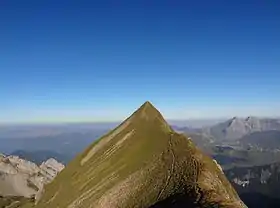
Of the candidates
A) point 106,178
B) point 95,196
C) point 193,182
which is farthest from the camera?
point 106,178

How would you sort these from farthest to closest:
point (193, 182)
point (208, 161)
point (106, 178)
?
point (106, 178), point (208, 161), point (193, 182)

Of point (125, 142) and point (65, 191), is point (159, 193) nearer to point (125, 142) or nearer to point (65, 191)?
point (125, 142)

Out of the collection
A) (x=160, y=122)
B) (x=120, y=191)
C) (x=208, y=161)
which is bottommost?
(x=120, y=191)

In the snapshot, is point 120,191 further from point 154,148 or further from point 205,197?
point 205,197

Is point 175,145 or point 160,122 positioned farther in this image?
point 160,122

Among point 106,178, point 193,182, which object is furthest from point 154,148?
point 193,182

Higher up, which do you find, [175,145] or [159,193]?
[175,145]

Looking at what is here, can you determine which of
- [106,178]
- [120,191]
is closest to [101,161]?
[106,178]
